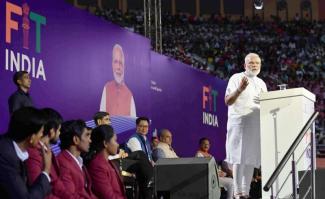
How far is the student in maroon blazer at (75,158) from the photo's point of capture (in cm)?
443

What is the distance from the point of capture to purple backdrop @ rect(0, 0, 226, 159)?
6938 mm

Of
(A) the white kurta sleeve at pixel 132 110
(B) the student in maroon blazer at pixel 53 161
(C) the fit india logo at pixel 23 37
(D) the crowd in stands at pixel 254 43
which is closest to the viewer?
(B) the student in maroon blazer at pixel 53 161

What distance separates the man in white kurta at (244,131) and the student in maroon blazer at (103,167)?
188 cm

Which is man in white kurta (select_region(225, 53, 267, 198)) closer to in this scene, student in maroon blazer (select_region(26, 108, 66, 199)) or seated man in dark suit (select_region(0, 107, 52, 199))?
student in maroon blazer (select_region(26, 108, 66, 199))

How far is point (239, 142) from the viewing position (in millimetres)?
6801

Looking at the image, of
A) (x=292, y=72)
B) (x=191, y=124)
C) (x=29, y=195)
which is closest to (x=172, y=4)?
(x=292, y=72)

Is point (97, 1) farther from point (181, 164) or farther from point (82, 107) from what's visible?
point (181, 164)

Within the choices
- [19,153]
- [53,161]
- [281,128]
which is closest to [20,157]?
[19,153]

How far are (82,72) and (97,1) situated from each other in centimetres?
2202

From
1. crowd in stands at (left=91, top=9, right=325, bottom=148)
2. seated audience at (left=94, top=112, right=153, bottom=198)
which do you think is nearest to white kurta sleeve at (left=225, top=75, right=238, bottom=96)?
seated audience at (left=94, top=112, right=153, bottom=198)

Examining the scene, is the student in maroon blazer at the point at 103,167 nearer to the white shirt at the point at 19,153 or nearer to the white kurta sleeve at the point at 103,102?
the white shirt at the point at 19,153

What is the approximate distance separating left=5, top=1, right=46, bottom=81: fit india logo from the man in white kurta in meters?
2.08

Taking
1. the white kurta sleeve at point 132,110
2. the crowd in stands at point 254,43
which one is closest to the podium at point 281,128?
the white kurta sleeve at point 132,110

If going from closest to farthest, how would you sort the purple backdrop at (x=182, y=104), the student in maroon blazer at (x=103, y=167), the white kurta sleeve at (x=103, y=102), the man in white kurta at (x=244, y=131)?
the student in maroon blazer at (x=103, y=167) → the man in white kurta at (x=244, y=131) → the white kurta sleeve at (x=103, y=102) → the purple backdrop at (x=182, y=104)
